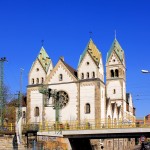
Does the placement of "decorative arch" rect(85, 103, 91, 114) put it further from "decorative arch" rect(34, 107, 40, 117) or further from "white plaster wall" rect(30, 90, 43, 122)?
"decorative arch" rect(34, 107, 40, 117)

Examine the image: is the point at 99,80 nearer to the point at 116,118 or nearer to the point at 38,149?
the point at 116,118

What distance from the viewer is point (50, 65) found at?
7919 centimetres

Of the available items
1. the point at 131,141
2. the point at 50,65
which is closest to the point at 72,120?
the point at 50,65

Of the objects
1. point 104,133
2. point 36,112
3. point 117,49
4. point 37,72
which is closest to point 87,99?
point 36,112

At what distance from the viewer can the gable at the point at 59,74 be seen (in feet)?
236

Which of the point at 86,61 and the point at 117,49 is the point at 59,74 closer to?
the point at 86,61

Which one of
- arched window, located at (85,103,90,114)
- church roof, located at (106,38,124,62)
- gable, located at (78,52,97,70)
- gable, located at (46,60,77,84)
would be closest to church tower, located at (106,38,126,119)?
church roof, located at (106,38,124,62)

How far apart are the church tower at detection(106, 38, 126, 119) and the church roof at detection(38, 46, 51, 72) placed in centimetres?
1408

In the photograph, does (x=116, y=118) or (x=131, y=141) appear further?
(x=131, y=141)

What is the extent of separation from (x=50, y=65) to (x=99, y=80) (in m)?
13.8

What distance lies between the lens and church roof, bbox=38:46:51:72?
77.8m

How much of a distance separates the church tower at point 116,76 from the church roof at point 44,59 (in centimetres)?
1408

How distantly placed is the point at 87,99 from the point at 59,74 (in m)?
7.80

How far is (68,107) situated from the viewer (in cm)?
7038
